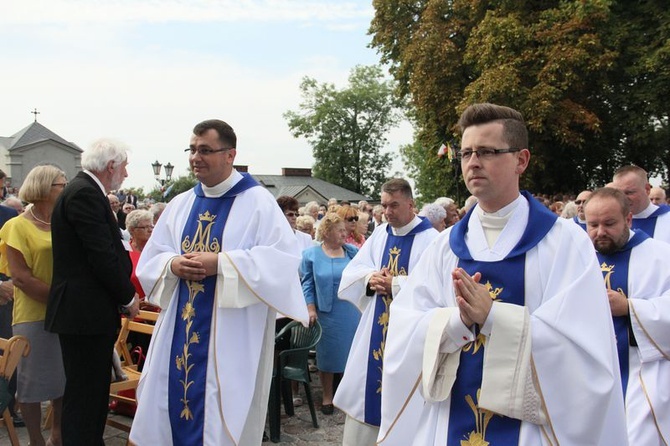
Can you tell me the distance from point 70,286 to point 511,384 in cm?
272

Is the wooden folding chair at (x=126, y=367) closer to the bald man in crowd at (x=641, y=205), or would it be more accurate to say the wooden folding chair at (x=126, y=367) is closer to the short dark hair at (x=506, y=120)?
the short dark hair at (x=506, y=120)

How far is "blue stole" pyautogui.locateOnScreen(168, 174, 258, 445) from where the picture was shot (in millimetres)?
3979

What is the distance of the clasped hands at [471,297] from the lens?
2.41 meters

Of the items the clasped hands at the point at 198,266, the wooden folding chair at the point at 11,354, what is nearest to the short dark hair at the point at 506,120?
the clasped hands at the point at 198,266

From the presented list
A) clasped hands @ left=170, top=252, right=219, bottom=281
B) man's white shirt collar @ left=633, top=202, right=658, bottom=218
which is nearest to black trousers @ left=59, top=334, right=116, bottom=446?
clasped hands @ left=170, top=252, right=219, bottom=281

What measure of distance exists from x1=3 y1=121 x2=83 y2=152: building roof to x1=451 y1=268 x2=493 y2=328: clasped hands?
5759 centimetres

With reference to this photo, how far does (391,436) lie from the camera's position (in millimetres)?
2867

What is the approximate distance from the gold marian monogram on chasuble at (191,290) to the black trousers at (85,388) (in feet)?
1.54

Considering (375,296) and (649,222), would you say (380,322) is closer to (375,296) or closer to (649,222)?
(375,296)

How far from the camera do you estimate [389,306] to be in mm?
4332

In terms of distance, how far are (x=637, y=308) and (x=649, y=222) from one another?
1623mm

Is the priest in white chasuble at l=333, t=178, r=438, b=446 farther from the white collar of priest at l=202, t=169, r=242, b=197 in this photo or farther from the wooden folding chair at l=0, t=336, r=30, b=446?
the wooden folding chair at l=0, t=336, r=30, b=446

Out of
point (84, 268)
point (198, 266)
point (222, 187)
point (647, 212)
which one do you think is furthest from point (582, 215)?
point (84, 268)

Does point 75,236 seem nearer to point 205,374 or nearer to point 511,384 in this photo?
point 205,374
